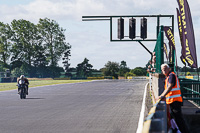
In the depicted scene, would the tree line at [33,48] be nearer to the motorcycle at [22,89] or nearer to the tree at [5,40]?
the tree at [5,40]

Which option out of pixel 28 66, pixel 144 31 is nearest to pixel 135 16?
pixel 144 31

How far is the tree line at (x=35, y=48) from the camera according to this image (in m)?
104

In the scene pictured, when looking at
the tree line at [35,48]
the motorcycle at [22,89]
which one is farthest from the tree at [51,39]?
the motorcycle at [22,89]

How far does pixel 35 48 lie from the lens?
10488 cm

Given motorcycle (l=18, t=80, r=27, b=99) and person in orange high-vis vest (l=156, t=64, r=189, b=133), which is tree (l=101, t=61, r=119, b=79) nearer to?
motorcycle (l=18, t=80, r=27, b=99)

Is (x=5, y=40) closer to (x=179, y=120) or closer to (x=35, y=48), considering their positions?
(x=35, y=48)

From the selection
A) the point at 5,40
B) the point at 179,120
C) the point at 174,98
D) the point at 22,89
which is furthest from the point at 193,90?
the point at 5,40

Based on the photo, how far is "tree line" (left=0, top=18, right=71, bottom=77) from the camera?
104125mm

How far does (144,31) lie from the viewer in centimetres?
2730

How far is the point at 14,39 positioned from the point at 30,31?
5.25m

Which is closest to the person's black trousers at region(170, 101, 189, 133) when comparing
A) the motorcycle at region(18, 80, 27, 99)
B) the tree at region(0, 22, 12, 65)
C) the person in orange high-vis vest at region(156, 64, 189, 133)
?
the person in orange high-vis vest at region(156, 64, 189, 133)

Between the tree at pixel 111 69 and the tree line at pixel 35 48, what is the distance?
50.2ft

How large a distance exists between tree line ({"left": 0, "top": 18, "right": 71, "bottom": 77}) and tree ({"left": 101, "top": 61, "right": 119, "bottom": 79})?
50.2 ft

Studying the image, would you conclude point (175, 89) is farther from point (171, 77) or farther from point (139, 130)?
point (139, 130)
